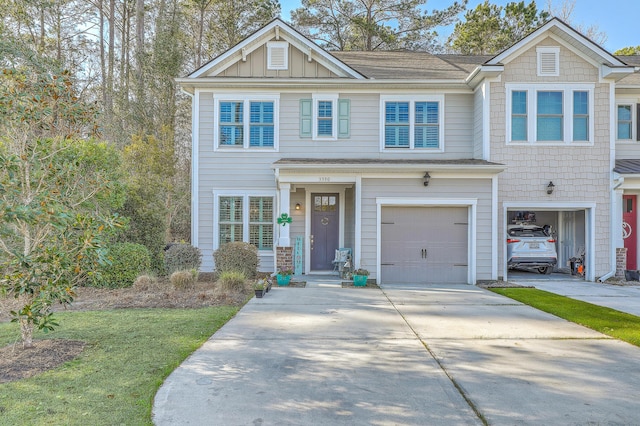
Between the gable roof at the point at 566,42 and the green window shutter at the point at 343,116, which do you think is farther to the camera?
the green window shutter at the point at 343,116

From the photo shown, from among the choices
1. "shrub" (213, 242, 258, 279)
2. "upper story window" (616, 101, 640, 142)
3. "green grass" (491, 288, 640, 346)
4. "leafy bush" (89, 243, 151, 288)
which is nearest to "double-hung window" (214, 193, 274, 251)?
"shrub" (213, 242, 258, 279)

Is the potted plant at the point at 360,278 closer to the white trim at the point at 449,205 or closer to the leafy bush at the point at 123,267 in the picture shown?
the white trim at the point at 449,205

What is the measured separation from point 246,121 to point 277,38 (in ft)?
8.52

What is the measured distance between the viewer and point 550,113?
35.9 ft

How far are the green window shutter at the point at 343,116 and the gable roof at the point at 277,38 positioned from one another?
2.49 feet

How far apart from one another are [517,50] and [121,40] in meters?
19.6

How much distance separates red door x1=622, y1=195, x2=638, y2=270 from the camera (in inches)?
458

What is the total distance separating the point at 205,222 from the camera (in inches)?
459

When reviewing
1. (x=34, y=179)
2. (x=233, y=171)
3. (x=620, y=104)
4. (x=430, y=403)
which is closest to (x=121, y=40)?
(x=233, y=171)

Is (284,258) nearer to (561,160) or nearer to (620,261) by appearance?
(561,160)

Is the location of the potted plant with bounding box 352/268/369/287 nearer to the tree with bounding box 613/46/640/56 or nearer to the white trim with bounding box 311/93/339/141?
the white trim with bounding box 311/93/339/141

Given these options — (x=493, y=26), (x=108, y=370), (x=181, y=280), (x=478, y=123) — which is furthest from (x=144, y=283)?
(x=493, y=26)

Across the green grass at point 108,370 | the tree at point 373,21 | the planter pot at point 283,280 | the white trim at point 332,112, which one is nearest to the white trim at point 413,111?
the white trim at point 332,112

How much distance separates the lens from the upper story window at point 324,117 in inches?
464
